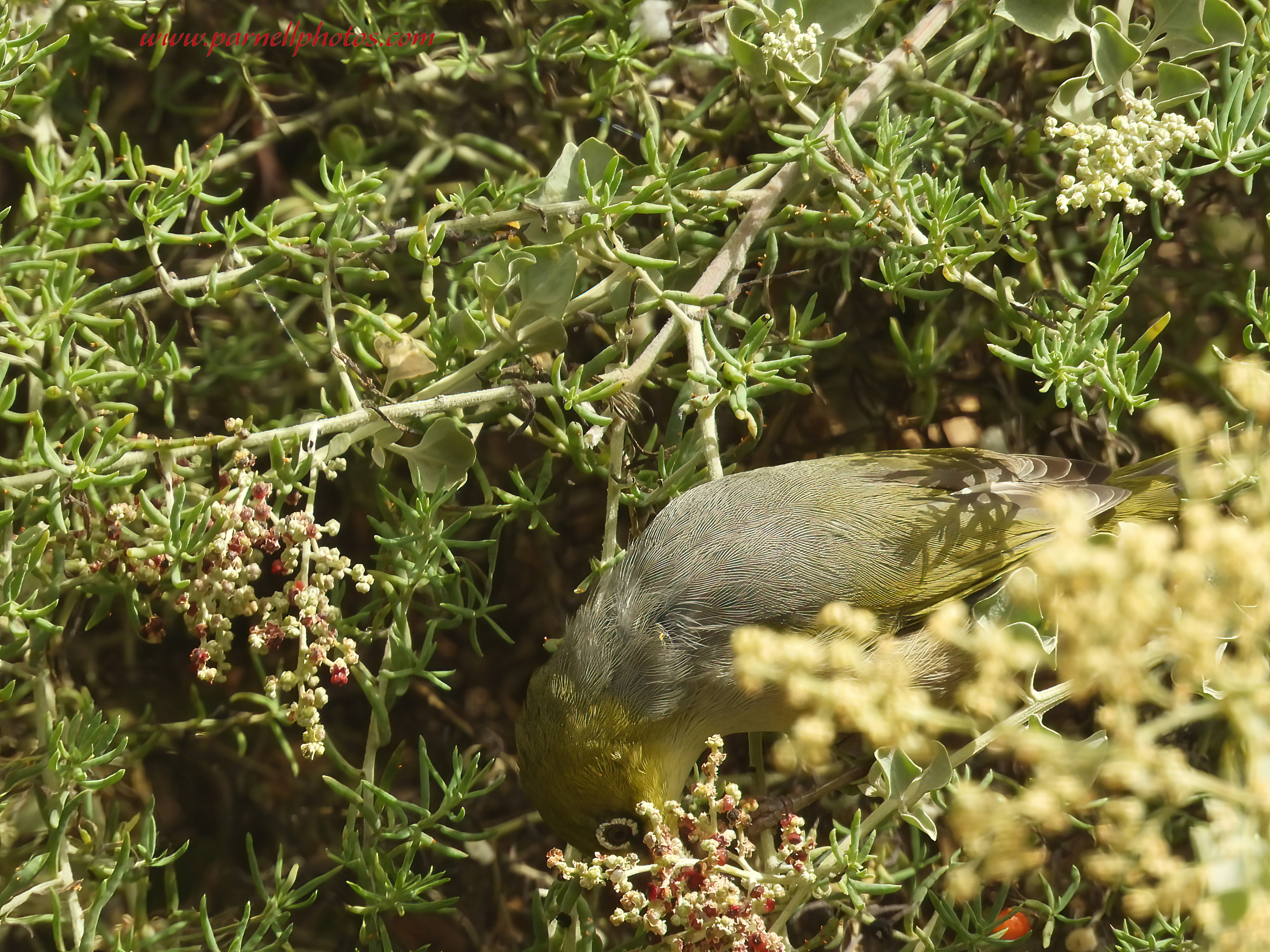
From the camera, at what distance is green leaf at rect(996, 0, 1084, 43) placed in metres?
1.81

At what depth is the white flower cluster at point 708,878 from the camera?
155 centimetres

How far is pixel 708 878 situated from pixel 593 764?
42cm

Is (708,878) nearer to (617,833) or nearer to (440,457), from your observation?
(617,833)

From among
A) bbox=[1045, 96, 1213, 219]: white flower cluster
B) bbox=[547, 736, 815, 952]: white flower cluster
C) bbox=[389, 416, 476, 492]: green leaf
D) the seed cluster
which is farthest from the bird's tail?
the seed cluster

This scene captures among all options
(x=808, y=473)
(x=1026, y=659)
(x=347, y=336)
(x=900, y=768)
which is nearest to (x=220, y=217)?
(x=347, y=336)

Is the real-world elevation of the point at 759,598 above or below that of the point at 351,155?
below

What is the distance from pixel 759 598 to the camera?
6.43 ft

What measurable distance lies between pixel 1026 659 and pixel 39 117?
198 centimetres

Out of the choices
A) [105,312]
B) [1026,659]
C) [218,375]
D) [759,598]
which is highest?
[1026,659]

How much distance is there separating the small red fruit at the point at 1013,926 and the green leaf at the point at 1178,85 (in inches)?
50.4

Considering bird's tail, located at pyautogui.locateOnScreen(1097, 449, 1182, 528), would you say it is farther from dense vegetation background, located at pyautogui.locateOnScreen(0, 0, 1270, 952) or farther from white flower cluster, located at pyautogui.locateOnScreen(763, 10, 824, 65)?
white flower cluster, located at pyautogui.locateOnScreen(763, 10, 824, 65)

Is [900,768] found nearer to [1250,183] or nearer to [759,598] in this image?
[759,598]

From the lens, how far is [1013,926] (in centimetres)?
200

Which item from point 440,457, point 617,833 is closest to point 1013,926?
point 617,833
